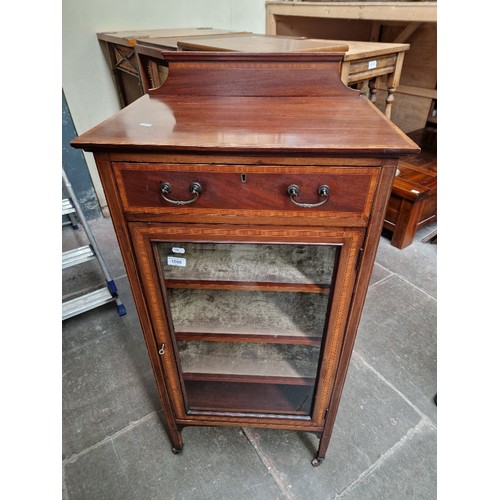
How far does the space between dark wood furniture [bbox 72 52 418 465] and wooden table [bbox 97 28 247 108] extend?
1.01 meters

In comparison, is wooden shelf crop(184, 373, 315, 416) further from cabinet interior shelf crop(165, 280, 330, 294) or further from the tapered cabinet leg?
cabinet interior shelf crop(165, 280, 330, 294)

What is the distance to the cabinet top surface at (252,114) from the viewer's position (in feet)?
1.97

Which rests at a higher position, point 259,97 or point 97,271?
point 259,97

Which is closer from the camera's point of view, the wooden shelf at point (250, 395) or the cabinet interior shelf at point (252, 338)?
the cabinet interior shelf at point (252, 338)

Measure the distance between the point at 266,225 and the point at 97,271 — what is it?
5.76 feet

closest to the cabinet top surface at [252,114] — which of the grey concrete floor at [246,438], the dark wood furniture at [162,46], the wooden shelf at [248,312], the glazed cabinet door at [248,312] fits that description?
the glazed cabinet door at [248,312]

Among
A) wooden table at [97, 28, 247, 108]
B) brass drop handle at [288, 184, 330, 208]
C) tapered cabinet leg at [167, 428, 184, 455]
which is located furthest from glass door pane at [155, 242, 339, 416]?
wooden table at [97, 28, 247, 108]

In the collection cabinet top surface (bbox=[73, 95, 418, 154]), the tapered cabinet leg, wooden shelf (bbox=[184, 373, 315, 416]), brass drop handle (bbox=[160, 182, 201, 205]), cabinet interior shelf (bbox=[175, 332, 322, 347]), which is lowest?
the tapered cabinet leg

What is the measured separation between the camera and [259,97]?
0.87 meters

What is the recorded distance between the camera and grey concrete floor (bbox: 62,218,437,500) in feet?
3.84

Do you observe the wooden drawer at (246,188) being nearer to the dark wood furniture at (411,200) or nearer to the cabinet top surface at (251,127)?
the cabinet top surface at (251,127)

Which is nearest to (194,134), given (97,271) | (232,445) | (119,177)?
(119,177)

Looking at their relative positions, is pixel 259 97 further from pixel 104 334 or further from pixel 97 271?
pixel 97 271

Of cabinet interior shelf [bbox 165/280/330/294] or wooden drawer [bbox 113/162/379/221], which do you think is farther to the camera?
cabinet interior shelf [bbox 165/280/330/294]
